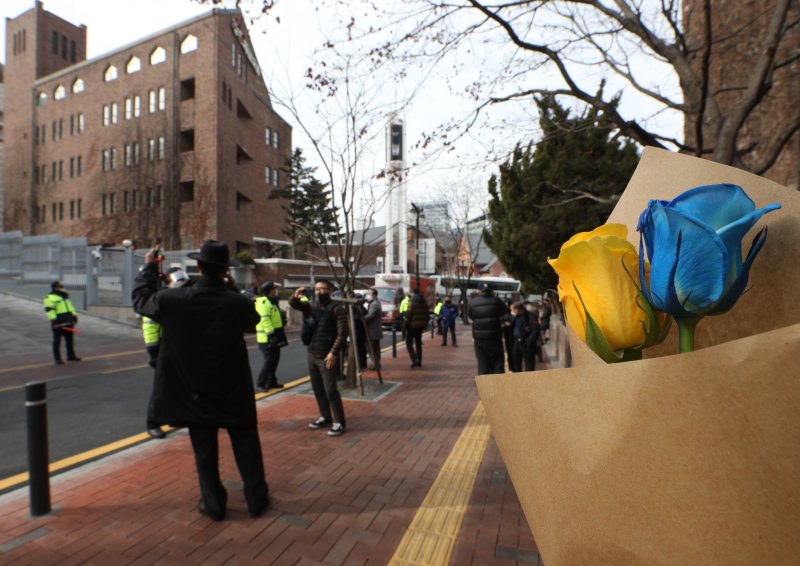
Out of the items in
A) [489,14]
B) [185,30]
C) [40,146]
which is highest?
[185,30]

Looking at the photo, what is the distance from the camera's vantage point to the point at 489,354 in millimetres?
6969

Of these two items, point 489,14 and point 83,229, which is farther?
point 83,229

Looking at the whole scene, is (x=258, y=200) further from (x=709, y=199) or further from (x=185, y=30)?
(x=709, y=199)

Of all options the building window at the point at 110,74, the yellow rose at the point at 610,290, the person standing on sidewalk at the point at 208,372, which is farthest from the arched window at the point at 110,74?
the yellow rose at the point at 610,290

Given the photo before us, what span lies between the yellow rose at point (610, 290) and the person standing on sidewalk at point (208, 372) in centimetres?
284

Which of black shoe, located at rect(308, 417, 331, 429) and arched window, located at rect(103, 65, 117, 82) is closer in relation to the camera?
black shoe, located at rect(308, 417, 331, 429)

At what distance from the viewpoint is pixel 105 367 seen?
356 inches

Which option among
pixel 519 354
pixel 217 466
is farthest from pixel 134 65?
pixel 217 466

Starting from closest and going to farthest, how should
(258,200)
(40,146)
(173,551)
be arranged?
1. (173,551)
2. (258,200)
3. (40,146)

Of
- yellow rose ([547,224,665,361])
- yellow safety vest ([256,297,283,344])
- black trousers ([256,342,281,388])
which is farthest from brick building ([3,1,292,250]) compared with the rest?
yellow rose ([547,224,665,361])

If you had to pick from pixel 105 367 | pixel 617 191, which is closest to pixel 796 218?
pixel 105 367

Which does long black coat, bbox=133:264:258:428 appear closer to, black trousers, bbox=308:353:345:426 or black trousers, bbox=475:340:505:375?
black trousers, bbox=308:353:345:426

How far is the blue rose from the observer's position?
2.27 ft

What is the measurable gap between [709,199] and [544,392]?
42 centimetres
